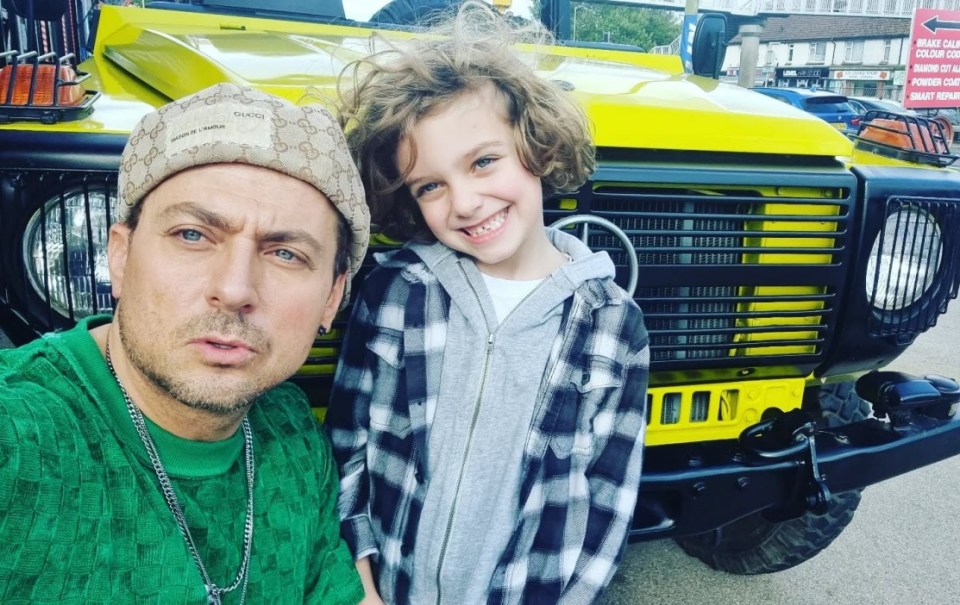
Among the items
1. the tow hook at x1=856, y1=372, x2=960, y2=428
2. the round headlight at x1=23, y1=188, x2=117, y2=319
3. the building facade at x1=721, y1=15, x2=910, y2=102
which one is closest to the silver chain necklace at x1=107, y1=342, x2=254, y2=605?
the round headlight at x1=23, y1=188, x2=117, y2=319

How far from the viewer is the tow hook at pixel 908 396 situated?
2277mm

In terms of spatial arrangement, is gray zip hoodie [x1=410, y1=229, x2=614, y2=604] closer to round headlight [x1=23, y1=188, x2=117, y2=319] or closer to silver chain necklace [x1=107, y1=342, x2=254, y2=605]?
silver chain necklace [x1=107, y1=342, x2=254, y2=605]

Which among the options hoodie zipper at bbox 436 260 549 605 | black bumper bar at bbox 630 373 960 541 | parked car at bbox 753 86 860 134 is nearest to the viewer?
hoodie zipper at bbox 436 260 549 605

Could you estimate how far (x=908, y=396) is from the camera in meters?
2.27

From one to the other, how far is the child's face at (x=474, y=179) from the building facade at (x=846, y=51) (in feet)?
125

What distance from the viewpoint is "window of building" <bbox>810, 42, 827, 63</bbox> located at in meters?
44.6

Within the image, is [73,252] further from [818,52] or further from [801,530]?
[818,52]

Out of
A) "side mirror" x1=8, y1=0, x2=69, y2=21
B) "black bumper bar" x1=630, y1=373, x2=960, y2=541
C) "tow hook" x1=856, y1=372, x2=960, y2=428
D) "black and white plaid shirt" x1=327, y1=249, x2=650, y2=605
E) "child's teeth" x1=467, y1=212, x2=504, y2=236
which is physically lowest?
"black bumper bar" x1=630, y1=373, x2=960, y2=541

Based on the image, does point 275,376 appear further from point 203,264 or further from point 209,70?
point 209,70

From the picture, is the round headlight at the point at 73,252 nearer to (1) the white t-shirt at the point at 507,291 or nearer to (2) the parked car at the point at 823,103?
(1) the white t-shirt at the point at 507,291

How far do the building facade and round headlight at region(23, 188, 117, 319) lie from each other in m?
38.4

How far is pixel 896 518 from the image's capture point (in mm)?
3219

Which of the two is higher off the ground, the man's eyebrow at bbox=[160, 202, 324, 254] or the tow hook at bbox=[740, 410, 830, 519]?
the man's eyebrow at bbox=[160, 202, 324, 254]

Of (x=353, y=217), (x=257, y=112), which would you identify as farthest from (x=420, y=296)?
(x=257, y=112)
